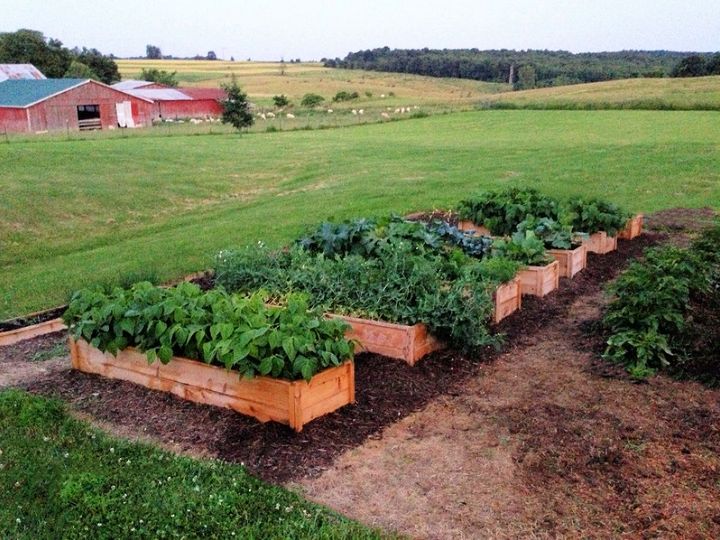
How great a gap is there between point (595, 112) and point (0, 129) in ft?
122

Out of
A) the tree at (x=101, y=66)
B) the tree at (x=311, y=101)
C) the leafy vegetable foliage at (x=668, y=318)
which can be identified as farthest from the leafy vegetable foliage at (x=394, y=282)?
the tree at (x=101, y=66)

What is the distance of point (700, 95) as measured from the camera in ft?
152

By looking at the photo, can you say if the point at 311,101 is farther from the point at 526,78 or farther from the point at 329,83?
the point at 526,78

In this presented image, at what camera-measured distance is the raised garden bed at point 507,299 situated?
6551 mm

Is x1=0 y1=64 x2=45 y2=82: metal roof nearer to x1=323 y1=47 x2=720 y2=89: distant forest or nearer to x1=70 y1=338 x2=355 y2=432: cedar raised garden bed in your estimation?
x1=323 y1=47 x2=720 y2=89: distant forest

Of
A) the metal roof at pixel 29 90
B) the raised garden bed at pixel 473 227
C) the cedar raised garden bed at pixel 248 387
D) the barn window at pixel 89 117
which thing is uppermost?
the metal roof at pixel 29 90

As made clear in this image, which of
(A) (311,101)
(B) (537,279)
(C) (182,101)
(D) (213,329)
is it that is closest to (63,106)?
(C) (182,101)

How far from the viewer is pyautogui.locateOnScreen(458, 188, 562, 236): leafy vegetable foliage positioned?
30.4ft

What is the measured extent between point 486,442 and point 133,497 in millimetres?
2062

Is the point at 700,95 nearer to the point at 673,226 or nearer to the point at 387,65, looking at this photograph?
the point at 673,226

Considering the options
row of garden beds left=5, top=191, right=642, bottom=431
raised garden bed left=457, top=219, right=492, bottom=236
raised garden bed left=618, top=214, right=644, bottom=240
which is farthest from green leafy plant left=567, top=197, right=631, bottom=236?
row of garden beds left=5, top=191, right=642, bottom=431

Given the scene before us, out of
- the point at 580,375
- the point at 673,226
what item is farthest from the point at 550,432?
the point at 673,226

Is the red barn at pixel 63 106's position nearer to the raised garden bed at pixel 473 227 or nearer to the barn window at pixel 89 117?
the barn window at pixel 89 117

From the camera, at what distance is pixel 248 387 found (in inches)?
181
